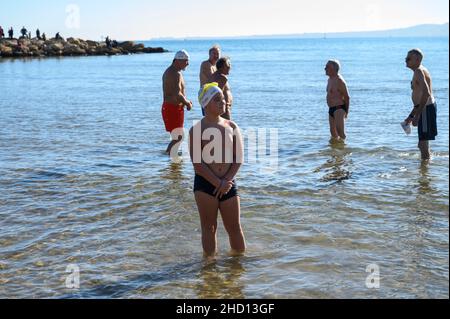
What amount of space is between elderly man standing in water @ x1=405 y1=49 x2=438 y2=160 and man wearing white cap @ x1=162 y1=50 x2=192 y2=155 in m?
4.00

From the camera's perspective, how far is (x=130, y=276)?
5.31 meters

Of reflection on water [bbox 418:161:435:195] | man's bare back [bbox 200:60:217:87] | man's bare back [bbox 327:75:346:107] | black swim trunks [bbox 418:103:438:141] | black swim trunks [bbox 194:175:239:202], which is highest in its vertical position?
man's bare back [bbox 200:60:217:87]

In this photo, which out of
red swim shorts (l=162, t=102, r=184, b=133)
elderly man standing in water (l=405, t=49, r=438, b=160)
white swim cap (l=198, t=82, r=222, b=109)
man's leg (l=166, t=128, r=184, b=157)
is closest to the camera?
white swim cap (l=198, t=82, r=222, b=109)

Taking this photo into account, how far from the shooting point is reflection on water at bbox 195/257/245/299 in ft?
16.1

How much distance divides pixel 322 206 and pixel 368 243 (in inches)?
58.1

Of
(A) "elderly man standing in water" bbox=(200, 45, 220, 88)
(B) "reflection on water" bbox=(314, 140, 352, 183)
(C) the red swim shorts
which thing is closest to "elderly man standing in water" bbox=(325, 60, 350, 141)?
(B) "reflection on water" bbox=(314, 140, 352, 183)

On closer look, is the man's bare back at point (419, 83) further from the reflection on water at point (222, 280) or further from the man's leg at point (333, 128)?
the reflection on water at point (222, 280)

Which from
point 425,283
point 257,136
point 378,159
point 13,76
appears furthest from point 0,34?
point 425,283

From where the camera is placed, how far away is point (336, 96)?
11.0 meters

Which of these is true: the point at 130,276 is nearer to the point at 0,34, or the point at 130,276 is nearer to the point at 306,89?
the point at 306,89

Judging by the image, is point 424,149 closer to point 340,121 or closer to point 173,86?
point 340,121

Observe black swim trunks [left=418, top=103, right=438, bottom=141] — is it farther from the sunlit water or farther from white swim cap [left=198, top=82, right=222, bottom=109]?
white swim cap [left=198, top=82, right=222, bottom=109]

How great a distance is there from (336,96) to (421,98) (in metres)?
2.22

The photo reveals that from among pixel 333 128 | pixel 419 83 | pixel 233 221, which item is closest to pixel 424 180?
pixel 419 83
